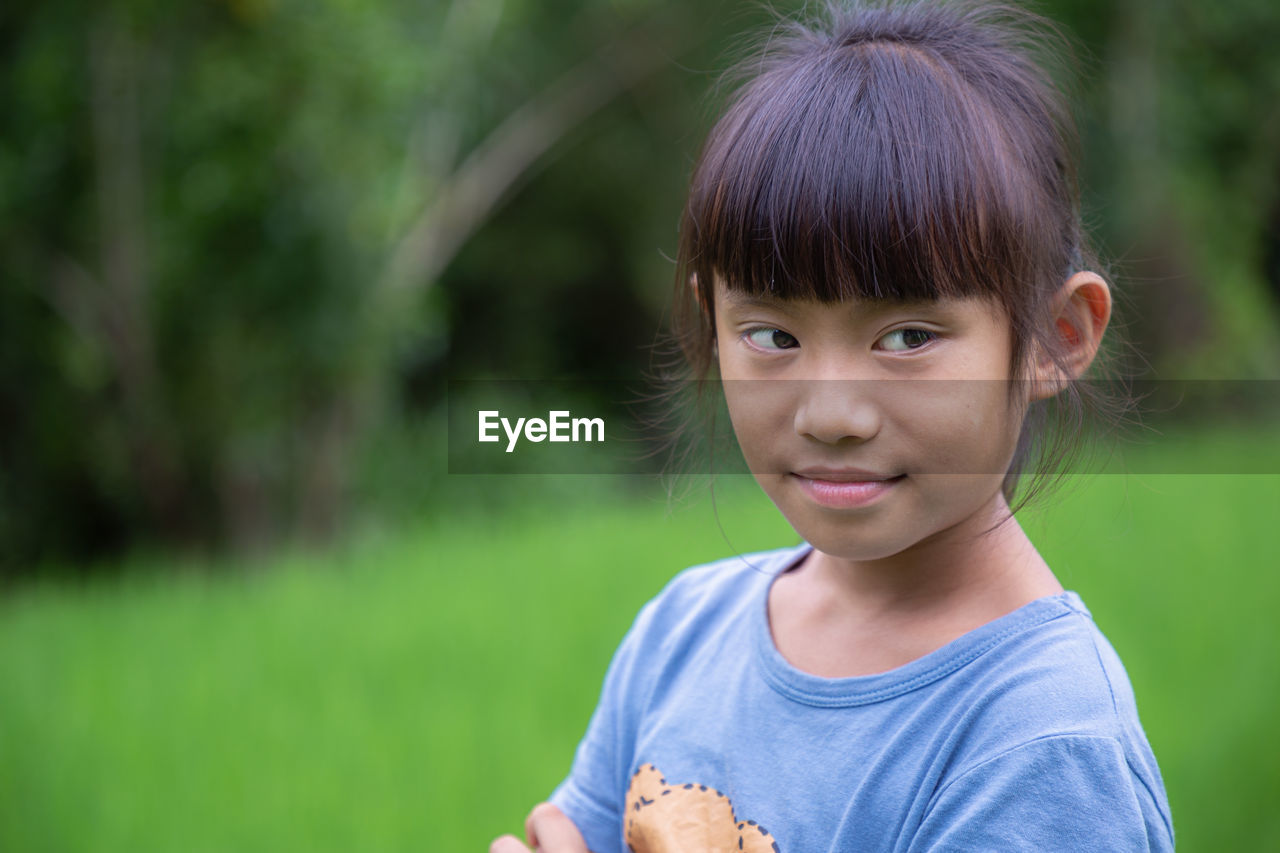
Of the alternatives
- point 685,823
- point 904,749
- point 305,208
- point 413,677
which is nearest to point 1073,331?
point 904,749

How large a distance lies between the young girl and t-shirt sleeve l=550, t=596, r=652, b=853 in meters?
Result: 0.12

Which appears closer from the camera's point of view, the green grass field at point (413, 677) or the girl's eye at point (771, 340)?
the girl's eye at point (771, 340)

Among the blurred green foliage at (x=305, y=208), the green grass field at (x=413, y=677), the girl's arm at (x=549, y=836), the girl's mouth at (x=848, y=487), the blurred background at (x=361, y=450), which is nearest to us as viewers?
the girl's mouth at (x=848, y=487)

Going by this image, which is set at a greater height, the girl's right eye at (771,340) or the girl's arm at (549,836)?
the girl's right eye at (771,340)

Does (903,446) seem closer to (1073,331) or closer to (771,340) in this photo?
(771,340)

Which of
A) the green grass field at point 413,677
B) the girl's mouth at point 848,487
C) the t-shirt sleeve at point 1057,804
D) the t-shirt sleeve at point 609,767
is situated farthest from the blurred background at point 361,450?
the t-shirt sleeve at point 1057,804

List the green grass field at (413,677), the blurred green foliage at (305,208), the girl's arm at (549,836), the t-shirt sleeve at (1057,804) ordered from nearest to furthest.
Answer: the t-shirt sleeve at (1057,804), the girl's arm at (549,836), the green grass field at (413,677), the blurred green foliage at (305,208)

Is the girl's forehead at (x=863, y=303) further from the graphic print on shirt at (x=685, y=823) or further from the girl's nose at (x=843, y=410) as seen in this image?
the graphic print on shirt at (x=685, y=823)

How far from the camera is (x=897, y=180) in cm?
94

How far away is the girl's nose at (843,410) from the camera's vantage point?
928 mm

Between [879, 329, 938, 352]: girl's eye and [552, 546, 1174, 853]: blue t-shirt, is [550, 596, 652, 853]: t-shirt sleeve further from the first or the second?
[879, 329, 938, 352]: girl's eye

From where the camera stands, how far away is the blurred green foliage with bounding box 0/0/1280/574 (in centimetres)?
564

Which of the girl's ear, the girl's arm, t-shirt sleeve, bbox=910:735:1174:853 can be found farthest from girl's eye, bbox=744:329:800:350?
the girl's arm

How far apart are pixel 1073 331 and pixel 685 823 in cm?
59
